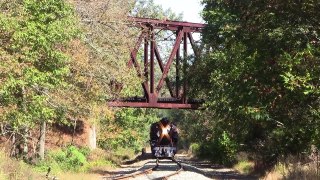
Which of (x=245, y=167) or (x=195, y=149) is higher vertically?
(x=195, y=149)

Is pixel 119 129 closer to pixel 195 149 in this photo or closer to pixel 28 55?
pixel 195 149

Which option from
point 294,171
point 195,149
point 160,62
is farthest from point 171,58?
point 195,149

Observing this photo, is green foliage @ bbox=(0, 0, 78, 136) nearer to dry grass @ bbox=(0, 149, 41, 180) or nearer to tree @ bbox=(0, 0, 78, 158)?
tree @ bbox=(0, 0, 78, 158)

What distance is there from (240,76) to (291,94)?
260 centimetres

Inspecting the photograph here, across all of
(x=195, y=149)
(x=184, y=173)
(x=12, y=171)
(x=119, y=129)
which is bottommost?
(x=184, y=173)

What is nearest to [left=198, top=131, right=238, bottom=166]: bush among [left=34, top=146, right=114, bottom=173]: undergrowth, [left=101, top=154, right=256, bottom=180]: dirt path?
[left=101, top=154, right=256, bottom=180]: dirt path

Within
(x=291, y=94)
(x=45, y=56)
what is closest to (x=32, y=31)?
(x=45, y=56)

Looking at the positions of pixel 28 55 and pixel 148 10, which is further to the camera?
pixel 148 10

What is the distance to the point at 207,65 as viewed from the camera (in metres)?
31.3

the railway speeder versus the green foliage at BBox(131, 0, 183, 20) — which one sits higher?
the green foliage at BBox(131, 0, 183, 20)

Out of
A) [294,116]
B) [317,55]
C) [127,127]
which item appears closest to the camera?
[317,55]

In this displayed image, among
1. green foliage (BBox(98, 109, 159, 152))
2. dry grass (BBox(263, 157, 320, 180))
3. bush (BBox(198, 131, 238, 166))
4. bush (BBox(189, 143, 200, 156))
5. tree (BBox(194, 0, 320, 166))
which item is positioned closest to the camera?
tree (BBox(194, 0, 320, 166))

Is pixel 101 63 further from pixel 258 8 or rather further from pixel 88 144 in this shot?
pixel 88 144

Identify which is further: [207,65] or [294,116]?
[207,65]
